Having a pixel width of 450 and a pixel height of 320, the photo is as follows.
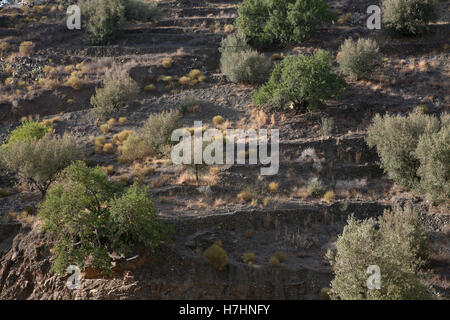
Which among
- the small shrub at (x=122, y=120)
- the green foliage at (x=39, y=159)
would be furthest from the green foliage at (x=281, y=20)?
the green foliage at (x=39, y=159)

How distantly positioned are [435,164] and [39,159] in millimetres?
17909

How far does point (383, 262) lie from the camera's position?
42.4ft

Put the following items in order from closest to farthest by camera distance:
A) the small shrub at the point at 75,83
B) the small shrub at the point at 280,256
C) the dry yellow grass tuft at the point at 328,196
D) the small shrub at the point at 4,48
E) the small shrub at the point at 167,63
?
the small shrub at the point at 280,256 → the dry yellow grass tuft at the point at 328,196 → the small shrub at the point at 75,83 → the small shrub at the point at 167,63 → the small shrub at the point at 4,48

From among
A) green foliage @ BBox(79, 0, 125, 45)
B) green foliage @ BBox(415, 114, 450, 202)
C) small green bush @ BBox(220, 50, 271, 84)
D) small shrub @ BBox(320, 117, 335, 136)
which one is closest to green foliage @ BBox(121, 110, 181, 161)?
small shrub @ BBox(320, 117, 335, 136)

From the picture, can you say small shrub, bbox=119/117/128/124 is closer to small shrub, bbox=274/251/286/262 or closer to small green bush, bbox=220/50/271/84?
small green bush, bbox=220/50/271/84

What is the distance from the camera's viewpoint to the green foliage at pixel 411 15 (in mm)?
34562

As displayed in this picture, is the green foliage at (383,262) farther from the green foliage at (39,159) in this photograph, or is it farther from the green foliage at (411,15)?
the green foliage at (411,15)

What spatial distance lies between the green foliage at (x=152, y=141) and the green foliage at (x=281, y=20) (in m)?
16.8

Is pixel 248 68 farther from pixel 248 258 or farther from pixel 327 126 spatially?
pixel 248 258

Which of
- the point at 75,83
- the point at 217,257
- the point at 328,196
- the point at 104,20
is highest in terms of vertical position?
the point at 104,20

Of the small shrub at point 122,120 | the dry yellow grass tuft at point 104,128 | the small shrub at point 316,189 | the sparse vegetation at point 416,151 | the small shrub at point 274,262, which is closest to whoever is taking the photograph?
the small shrub at point 274,262

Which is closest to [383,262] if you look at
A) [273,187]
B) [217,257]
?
[217,257]

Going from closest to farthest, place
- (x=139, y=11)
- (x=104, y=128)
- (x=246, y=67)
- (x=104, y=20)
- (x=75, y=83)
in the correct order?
(x=104, y=128), (x=246, y=67), (x=75, y=83), (x=104, y=20), (x=139, y=11)

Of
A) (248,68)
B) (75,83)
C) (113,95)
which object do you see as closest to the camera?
(113,95)
